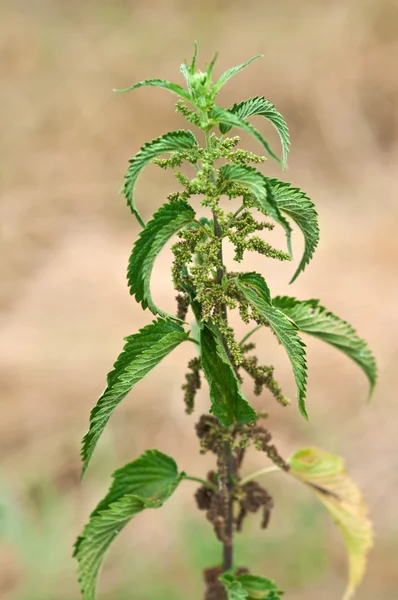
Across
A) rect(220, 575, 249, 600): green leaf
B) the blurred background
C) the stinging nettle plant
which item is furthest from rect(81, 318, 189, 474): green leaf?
the blurred background

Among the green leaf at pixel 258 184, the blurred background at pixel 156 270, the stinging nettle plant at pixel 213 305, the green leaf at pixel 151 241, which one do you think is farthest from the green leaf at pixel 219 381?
the blurred background at pixel 156 270

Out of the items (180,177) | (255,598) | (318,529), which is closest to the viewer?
(180,177)

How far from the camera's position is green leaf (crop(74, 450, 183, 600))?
123 cm

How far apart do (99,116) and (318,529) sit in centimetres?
433

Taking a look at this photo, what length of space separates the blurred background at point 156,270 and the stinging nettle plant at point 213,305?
1109 millimetres

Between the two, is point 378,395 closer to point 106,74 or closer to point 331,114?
point 331,114

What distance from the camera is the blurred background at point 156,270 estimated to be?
2666mm

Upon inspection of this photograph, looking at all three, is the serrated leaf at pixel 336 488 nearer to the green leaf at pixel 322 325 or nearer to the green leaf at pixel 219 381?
the green leaf at pixel 322 325

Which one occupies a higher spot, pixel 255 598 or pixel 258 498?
pixel 258 498

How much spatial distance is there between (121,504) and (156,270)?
3.52m

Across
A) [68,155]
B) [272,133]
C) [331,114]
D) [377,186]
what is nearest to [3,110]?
[68,155]

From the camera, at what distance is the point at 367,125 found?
19.5 feet

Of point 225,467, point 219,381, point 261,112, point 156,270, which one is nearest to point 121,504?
point 225,467

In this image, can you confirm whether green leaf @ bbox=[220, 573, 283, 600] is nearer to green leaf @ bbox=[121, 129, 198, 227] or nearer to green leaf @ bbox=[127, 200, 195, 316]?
green leaf @ bbox=[127, 200, 195, 316]
